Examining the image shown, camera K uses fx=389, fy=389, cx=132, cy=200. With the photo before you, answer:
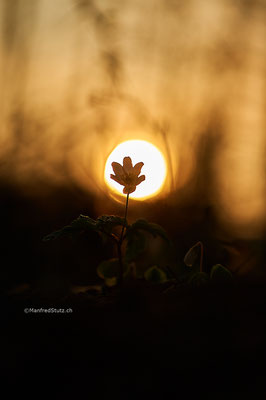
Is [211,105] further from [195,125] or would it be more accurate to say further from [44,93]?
[44,93]

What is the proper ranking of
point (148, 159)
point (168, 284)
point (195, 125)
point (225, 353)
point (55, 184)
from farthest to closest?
point (55, 184), point (195, 125), point (148, 159), point (168, 284), point (225, 353)

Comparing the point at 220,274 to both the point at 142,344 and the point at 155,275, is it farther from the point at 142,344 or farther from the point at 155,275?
the point at 142,344

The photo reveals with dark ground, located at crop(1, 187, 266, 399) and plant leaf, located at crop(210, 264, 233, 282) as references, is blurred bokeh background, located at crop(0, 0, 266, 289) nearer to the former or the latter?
plant leaf, located at crop(210, 264, 233, 282)

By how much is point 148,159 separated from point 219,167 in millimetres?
698

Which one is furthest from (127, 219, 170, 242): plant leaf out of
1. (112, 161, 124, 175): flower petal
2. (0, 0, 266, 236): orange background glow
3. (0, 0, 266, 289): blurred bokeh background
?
(0, 0, 266, 236): orange background glow

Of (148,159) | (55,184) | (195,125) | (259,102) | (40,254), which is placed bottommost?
(40,254)

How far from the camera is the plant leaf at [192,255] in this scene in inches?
44.4

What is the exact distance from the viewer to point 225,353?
27.1 inches

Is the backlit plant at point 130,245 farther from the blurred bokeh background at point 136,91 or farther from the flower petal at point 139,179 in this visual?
the blurred bokeh background at point 136,91

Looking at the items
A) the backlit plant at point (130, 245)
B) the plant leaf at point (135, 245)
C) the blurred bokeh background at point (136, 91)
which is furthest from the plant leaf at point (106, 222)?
the blurred bokeh background at point (136, 91)

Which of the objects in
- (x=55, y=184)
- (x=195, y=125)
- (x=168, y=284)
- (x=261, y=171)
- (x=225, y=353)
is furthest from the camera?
(x=55, y=184)

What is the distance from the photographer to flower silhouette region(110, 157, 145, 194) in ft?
3.87

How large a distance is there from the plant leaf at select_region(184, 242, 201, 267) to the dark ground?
0.52ft

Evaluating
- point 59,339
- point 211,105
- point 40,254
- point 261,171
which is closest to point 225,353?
point 59,339
